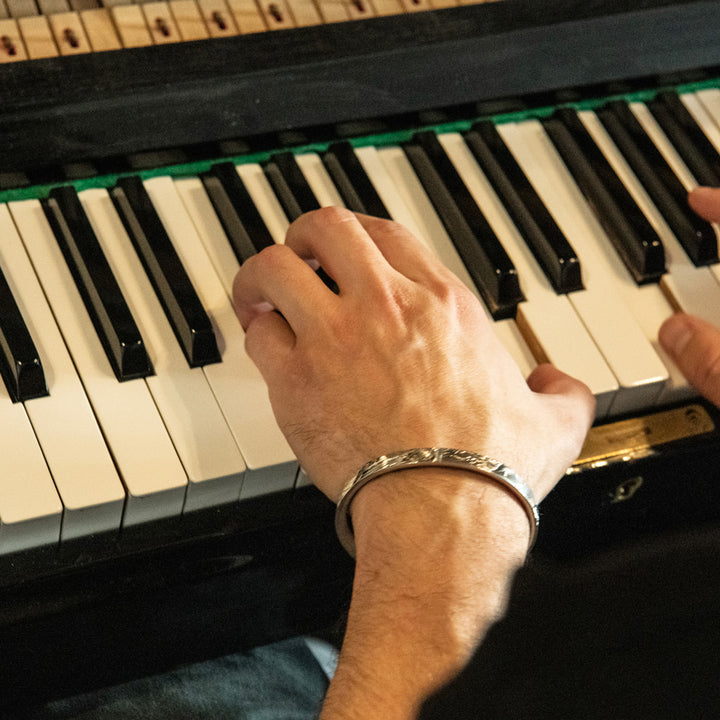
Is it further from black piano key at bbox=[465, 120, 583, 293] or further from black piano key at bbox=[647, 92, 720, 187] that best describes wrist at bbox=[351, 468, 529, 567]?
black piano key at bbox=[647, 92, 720, 187]

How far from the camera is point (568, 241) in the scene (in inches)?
54.4

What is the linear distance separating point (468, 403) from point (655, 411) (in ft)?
1.20

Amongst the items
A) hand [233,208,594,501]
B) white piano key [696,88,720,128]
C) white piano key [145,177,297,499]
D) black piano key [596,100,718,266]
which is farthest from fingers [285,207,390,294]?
white piano key [696,88,720,128]

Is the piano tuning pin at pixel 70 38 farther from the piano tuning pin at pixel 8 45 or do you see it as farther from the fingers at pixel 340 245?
the fingers at pixel 340 245

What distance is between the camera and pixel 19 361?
112cm

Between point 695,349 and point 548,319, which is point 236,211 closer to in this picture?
point 548,319

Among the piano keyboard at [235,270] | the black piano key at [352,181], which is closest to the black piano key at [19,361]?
the piano keyboard at [235,270]

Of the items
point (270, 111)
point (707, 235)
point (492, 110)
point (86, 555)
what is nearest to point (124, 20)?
point (270, 111)

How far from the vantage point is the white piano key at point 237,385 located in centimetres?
114

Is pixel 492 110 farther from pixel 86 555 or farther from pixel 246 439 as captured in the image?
pixel 86 555

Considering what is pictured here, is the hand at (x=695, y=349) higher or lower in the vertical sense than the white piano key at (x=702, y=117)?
lower

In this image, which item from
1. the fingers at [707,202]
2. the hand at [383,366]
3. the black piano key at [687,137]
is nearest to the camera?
the hand at [383,366]

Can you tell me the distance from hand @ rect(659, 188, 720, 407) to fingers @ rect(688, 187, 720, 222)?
6.7 inches

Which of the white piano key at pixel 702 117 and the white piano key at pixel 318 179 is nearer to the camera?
the white piano key at pixel 318 179
